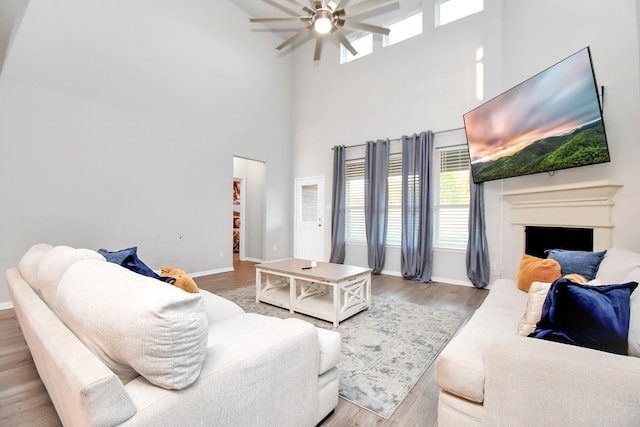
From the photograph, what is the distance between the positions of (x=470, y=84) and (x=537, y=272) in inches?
128

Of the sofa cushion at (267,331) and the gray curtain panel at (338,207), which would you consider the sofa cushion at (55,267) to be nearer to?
the sofa cushion at (267,331)

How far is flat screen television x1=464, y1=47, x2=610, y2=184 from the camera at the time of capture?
8.46 ft

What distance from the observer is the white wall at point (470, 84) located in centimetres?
277

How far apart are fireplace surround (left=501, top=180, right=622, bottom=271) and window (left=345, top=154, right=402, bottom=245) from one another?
5.63ft

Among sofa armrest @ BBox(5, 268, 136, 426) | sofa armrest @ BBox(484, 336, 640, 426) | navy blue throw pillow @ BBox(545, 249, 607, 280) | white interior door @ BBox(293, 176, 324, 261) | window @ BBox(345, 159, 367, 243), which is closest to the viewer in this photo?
sofa armrest @ BBox(5, 268, 136, 426)

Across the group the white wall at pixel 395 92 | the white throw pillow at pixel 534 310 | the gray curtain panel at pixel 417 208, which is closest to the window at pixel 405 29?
the white wall at pixel 395 92

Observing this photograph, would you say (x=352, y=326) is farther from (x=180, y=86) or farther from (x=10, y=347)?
(x=180, y=86)

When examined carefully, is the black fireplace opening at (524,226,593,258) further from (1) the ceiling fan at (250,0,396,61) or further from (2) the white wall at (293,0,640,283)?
(1) the ceiling fan at (250,0,396,61)

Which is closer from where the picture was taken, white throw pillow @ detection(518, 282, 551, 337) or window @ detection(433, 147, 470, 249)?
white throw pillow @ detection(518, 282, 551, 337)

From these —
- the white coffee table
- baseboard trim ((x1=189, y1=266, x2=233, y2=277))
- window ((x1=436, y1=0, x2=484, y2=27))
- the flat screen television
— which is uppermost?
window ((x1=436, y1=0, x2=484, y2=27))

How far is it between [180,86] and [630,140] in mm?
5864

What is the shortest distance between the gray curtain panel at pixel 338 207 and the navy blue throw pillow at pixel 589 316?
4.61 m

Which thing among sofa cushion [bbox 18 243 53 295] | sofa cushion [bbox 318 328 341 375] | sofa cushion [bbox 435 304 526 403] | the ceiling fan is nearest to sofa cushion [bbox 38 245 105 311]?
sofa cushion [bbox 18 243 53 295]

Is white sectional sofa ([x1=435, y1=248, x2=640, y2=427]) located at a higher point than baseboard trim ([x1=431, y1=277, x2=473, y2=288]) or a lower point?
higher
